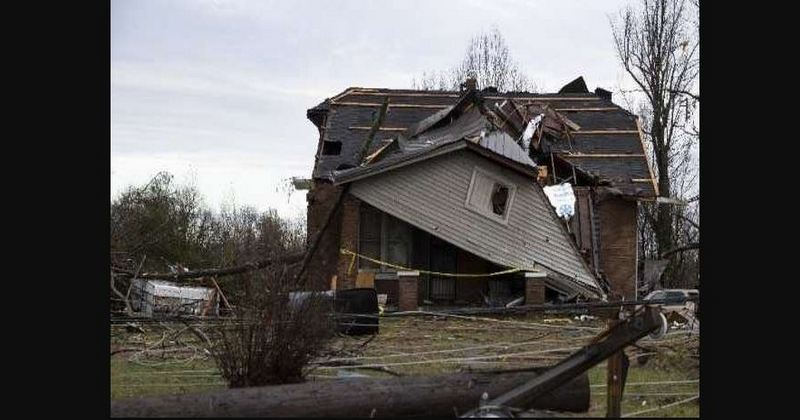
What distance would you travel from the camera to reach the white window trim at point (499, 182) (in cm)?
2052

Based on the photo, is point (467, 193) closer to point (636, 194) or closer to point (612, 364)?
point (636, 194)

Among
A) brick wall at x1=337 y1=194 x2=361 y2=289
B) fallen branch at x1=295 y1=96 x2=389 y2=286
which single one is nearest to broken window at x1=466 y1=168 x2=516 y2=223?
brick wall at x1=337 y1=194 x2=361 y2=289

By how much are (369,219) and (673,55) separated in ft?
67.3

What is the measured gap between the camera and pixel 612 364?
758 cm

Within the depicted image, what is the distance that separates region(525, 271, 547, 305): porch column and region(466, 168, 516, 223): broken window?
4.76 feet

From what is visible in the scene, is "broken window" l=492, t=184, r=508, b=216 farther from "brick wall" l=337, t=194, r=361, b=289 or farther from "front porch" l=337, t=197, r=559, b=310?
"brick wall" l=337, t=194, r=361, b=289

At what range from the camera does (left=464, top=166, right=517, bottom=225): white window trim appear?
67.3 ft

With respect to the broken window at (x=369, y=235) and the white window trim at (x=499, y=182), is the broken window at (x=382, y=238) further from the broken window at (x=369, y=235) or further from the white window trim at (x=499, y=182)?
the white window trim at (x=499, y=182)

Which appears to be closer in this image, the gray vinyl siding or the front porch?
the gray vinyl siding

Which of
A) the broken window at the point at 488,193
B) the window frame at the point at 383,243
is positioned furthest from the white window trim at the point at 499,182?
the window frame at the point at 383,243

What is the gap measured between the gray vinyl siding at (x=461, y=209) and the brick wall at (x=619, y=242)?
6.46ft

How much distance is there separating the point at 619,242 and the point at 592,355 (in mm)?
15823

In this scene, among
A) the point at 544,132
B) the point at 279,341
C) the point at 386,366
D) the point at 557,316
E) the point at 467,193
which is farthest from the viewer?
the point at 544,132

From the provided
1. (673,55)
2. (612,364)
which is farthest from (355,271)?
(673,55)
